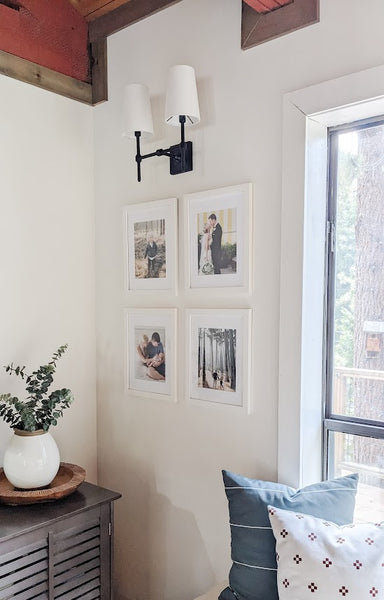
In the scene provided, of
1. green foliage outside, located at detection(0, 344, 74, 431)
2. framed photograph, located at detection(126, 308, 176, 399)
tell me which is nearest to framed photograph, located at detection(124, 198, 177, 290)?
framed photograph, located at detection(126, 308, 176, 399)

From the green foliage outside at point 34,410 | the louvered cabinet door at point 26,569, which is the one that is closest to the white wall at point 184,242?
the green foliage outside at point 34,410

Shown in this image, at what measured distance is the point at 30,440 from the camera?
1826mm

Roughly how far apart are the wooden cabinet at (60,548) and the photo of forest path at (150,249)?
87 cm

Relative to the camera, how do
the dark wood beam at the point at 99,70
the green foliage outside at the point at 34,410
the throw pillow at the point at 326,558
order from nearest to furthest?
the throw pillow at the point at 326,558 < the green foliage outside at the point at 34,410 < the dark wood beam at the point at 99,70

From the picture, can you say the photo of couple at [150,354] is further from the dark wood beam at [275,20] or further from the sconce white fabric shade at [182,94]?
the dark wood beam at [275,20]

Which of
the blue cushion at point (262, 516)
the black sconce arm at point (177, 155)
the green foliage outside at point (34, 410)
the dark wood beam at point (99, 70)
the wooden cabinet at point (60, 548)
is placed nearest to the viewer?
the blue cushion at point (262, 516)

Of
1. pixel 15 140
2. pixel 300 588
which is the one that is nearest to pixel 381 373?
pixel 300 588

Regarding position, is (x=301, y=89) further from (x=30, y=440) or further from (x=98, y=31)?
(x=30, y=440)

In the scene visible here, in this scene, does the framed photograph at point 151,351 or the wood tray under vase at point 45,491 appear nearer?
the wood tray under vase at point 45,491

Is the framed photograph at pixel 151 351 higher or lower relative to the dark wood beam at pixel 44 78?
lower

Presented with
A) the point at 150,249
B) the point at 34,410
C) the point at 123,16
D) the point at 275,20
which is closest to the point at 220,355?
the point at 150,249

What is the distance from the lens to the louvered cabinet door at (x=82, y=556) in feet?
5.70

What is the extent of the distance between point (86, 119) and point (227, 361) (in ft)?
4.23

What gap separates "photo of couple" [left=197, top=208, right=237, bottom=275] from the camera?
1853mm
